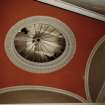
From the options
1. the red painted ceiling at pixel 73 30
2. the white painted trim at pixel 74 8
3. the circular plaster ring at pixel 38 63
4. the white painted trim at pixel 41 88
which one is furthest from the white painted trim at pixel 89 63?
the white painted trim at pixel 74 8

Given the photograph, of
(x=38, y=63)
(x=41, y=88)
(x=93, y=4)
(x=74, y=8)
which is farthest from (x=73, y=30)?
(x=41, y=88)

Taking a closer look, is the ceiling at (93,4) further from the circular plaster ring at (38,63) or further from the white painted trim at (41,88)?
the white painted trim at (41,88)

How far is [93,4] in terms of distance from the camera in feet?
20.7

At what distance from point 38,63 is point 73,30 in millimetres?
1259

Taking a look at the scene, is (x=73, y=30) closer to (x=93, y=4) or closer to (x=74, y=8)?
(x=74, y=8)

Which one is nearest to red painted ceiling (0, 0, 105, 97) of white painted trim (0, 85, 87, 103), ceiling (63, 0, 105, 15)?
white painted trim (0, 85, 87, 103)

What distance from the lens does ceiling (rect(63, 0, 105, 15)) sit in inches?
243

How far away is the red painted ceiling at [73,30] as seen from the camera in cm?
660

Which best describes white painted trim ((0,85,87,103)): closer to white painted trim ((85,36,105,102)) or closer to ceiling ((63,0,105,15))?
white painted trim ((85,36,105,102))

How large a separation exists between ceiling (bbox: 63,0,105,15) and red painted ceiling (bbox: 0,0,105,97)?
1.25ft

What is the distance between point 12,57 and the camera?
681 centimetres

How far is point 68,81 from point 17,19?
83.5 inches

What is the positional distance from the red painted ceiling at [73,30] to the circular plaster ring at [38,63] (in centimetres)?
10

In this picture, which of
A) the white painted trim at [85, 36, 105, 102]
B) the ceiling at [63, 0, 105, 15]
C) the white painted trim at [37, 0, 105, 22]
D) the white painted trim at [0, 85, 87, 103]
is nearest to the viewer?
the ceiling at [63, 0, 105, 15]
